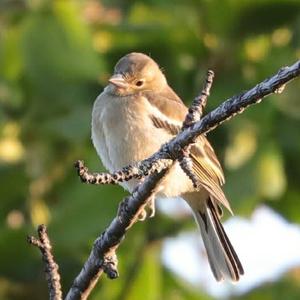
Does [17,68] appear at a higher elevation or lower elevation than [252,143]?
higher

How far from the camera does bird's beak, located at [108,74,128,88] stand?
5.79 m

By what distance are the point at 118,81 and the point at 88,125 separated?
1.83m

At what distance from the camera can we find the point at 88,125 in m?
7.67

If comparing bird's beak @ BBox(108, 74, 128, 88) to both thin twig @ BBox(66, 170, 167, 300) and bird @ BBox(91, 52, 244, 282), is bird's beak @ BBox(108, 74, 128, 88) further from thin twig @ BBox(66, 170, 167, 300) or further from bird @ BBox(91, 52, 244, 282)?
thin twig @ BBox(66, 170, 167, 300)

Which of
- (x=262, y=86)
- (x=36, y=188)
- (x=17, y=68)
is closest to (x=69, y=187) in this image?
(x=36, y=188)

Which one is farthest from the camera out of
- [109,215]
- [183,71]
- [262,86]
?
[183,71]

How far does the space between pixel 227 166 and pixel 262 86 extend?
13.9ft

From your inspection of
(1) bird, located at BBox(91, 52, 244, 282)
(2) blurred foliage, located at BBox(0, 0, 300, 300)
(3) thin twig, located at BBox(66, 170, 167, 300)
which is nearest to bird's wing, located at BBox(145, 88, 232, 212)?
(1) bird, located at BBox(91, 52, 244, 282)

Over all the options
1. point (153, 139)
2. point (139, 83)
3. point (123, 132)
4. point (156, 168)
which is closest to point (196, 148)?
point (153, 139)

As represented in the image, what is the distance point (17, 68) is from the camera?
8.63 metres

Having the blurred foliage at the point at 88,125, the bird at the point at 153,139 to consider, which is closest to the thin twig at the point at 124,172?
the bird at the point at 153,139

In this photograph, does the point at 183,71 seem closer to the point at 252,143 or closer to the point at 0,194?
the point at 252,143

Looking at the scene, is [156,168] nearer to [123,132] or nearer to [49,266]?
[49,266]

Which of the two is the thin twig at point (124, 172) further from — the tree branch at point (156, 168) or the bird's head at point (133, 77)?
the bird's head at point (133, 77)
